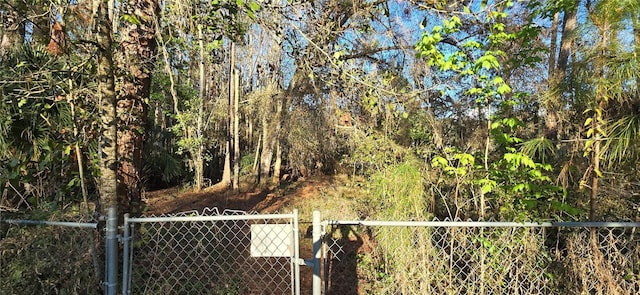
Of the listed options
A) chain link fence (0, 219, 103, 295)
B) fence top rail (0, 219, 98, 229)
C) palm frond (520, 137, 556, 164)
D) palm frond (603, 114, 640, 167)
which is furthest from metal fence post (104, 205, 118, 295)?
palm frond (603, 114, 640, 167)

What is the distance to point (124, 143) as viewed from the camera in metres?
3.37

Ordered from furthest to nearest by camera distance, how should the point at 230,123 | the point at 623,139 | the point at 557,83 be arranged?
the point at 230,123 < the point at 557,83 < the point at 623,139

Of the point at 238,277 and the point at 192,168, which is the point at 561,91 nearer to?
the point at 238,277

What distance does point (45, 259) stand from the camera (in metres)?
2.71

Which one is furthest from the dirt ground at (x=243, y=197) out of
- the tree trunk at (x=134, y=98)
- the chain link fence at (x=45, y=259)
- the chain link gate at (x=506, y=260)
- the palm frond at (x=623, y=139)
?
the palm frond at (x=623, y=139)

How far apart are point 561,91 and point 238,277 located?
375 cm

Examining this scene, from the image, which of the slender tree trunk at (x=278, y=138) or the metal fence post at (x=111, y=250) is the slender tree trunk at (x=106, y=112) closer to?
the metal fence post at (x=111, y=250)

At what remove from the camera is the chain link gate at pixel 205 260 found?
2.30 m

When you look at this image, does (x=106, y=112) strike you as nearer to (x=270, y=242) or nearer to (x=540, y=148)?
(x=270, y=242)

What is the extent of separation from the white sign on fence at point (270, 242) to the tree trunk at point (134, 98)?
4.46ft

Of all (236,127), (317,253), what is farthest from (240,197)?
(317,253)

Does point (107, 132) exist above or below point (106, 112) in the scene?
below

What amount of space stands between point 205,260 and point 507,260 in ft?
9.92

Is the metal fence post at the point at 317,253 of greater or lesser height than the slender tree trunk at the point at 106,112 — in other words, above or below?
below
